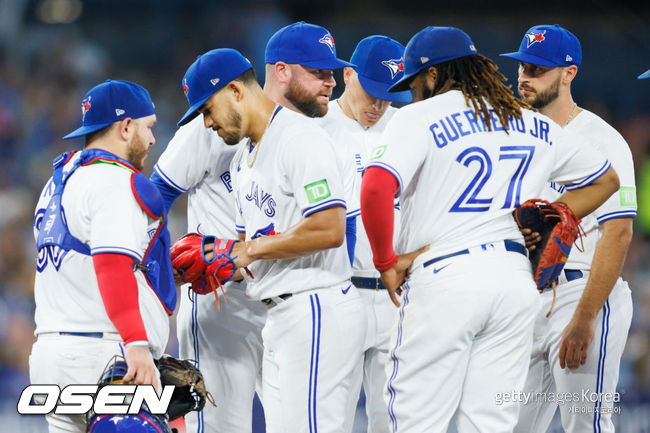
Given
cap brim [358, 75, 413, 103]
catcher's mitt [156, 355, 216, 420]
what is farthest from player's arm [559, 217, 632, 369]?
catcher's mitt [156, 355, 216, 420]

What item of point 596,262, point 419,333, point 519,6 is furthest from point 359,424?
point 519,6

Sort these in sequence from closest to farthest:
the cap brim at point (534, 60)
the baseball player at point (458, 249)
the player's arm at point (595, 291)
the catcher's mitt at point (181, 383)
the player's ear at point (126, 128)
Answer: the baseball player at point (458, 249) < the catcher's mitt at point (181, 383) < the player's ear at point (126, 128) < the player's arm at point (595, 291) < the cap brim at point (534, 60)

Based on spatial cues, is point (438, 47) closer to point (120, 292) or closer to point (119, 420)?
point (120, 292)

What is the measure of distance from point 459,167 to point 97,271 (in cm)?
161

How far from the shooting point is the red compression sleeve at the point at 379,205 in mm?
3500

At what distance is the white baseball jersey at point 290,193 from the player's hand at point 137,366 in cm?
67

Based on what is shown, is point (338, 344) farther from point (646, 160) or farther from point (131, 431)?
point (646, 160)

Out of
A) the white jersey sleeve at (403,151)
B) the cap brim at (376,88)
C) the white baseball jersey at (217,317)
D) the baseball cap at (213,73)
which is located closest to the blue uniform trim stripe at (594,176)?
the white jersey sleeve at (403,151)

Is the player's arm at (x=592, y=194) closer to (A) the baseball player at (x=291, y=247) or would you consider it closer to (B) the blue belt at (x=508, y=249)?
(B) the blue belt at (x=508, y=249)

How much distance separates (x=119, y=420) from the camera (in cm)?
336

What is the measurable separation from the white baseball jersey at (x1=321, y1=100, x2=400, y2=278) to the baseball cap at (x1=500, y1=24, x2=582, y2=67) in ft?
3.14

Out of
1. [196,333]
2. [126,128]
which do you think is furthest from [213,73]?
[196,333]

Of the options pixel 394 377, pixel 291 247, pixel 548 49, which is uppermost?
pixel 548 49

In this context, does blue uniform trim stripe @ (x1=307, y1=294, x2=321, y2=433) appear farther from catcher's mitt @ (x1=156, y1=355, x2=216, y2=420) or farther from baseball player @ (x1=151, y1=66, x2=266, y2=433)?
baseball player @ (x1=151, y1=66, x2=266, y2=433)
